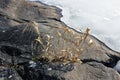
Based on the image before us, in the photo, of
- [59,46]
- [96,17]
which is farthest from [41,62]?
[96,17]

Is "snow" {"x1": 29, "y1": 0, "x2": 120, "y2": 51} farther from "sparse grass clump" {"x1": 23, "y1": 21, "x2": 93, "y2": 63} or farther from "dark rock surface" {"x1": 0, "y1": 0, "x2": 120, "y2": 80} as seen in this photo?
"sparse grass clump" {"x1": 23, "y1": 21, "x2": 93, "y2": 63}

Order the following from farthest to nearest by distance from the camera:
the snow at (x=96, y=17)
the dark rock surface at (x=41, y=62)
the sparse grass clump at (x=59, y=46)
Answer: the snow at (x=96, y=17), the sparse grass clump at (x=59, y=46), the dark rock surface at (x=41, y=62)

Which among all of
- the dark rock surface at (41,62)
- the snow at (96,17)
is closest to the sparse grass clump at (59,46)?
the dark rock surface at (41,62)

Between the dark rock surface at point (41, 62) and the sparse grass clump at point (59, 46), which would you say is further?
the sparse grass clump at point (59, 46)

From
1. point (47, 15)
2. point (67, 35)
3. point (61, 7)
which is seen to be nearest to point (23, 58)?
point (67, 35)

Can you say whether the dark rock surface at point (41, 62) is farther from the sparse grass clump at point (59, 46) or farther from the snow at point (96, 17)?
the snow at point (96, 17)

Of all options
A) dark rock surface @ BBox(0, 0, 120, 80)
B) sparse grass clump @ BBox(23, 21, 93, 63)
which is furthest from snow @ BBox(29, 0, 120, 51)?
sparse grass clump @ BBox(23, 21, 93, 63)

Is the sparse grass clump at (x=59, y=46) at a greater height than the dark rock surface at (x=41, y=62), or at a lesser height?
greater
